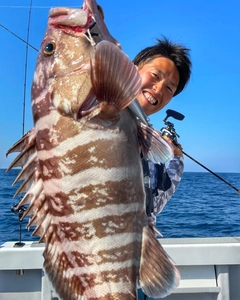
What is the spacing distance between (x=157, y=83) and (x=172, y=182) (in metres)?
0.76

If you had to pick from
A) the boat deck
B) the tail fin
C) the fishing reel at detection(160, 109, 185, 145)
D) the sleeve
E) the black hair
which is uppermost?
the black hair

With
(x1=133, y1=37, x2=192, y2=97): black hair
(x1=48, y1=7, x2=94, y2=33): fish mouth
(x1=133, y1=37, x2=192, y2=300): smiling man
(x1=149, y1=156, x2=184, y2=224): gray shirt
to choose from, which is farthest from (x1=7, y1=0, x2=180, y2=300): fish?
(x1=133, y1=37, x2=192, y2=97): black hair

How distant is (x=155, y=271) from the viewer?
136cm

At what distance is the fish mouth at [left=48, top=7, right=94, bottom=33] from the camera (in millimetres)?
1286

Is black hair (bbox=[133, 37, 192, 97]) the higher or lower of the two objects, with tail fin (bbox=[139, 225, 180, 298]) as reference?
higher

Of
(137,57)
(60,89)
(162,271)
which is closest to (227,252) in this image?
(137,57)

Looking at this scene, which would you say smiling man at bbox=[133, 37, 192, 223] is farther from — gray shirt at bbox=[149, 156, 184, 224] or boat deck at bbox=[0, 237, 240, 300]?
boat deck at bbox=[0, 237, 240, 300]

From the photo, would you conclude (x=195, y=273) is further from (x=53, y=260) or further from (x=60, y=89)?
(x=60, y=89)

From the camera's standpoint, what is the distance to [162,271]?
1361 millimetres

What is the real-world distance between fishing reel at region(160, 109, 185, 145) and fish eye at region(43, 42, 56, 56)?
5.52 ft

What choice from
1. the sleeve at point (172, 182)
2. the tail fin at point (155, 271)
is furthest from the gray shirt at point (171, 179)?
the tail fin at point (155, 271)

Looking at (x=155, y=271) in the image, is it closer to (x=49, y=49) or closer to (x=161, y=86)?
(x=49, y=49)

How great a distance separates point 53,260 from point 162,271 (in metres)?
0.42

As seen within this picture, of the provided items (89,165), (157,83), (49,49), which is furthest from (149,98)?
(89,165)
